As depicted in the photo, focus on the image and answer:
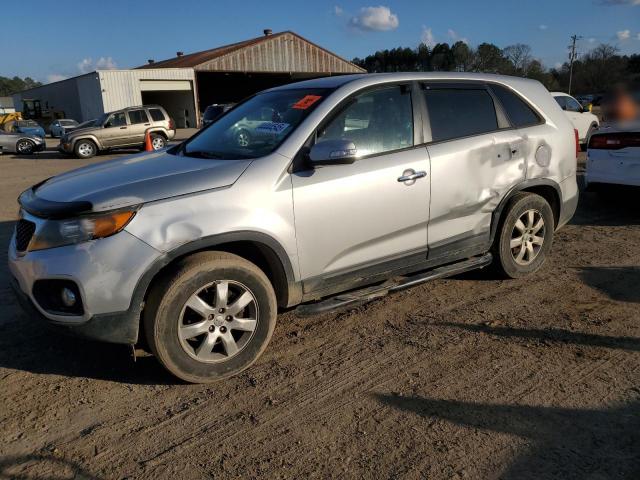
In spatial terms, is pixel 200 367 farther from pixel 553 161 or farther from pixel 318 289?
pixel 553 161

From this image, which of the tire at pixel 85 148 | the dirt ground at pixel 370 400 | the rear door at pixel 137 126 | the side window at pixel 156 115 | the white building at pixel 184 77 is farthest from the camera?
the white building at pixel 184 77

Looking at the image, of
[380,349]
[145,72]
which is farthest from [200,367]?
[145,72]

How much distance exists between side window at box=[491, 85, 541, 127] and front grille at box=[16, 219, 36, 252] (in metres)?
3.77

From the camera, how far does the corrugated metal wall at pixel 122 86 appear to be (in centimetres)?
3575

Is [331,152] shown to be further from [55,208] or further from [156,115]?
[156,115]

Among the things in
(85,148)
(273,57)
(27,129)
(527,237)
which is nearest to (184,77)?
(273,57)

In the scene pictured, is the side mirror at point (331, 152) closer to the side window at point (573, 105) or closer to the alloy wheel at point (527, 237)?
the alloy wheel at point (527, 237)

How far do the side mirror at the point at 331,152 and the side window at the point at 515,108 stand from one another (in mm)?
1940

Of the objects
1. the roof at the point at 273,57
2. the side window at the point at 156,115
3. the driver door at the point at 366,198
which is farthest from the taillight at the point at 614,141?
the roof at the point at 273,57

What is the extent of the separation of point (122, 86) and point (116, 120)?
18.6 meters

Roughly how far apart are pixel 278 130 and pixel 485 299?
2.26 metres

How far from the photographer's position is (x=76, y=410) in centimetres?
301

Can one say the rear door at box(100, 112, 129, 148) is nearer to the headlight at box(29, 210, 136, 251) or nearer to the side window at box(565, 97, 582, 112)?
the side window at box(565, 97, 582, 112)

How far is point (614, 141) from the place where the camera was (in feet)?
22.5
